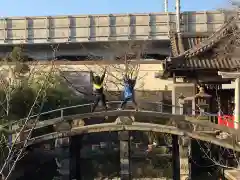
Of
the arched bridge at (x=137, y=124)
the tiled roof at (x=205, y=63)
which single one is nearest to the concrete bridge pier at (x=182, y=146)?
the arched bridge at (x=137, y=124)

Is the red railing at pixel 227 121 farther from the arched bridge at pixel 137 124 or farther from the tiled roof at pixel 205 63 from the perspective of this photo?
the tiled roof at pixel 205 63

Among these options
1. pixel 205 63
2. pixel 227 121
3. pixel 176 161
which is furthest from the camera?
pixel 176 161

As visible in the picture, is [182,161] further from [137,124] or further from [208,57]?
[208,57]

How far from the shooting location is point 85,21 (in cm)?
3784

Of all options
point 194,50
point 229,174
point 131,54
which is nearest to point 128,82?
point 194,50

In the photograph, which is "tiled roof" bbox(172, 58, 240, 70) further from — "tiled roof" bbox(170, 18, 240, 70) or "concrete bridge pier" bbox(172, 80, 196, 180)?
"concrete bridge pier" bbox(172, 80, 196, 180)

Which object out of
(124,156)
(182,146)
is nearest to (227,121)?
(182,146)

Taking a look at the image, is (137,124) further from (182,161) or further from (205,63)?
(205,63)

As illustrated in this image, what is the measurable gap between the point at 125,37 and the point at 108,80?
6.58m

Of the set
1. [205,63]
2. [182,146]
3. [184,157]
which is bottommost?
[184,157]

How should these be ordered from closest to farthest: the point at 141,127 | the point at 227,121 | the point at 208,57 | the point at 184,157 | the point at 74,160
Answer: the point at 227,121, the point at 141,127, the point at 208,57, the point at 184,157, the point at 74,160

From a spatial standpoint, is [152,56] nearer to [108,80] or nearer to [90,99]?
[108,80]

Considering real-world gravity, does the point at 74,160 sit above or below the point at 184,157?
below

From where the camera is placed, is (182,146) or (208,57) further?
(182,146)
